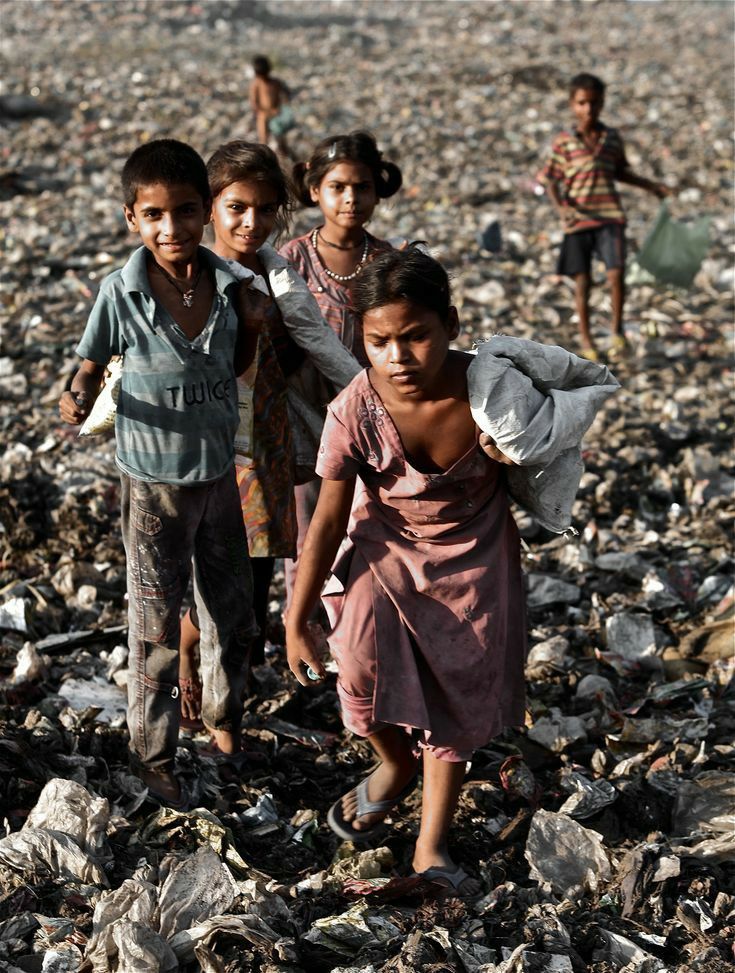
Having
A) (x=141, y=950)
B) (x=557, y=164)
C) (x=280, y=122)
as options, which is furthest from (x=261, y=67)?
(x=141, y=950)

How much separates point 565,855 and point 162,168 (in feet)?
6.04

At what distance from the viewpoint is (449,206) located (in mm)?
9047

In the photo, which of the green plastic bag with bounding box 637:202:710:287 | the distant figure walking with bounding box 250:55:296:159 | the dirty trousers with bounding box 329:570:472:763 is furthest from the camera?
the distant figure walking with bounding box 250:55:296:159

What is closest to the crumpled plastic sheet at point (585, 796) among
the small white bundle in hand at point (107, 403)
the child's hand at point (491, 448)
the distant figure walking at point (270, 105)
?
the child's hand at point (491, 448)

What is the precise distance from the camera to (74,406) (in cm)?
230

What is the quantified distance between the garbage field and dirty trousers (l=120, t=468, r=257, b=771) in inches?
7.5

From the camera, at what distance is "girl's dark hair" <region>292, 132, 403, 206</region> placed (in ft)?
10.3

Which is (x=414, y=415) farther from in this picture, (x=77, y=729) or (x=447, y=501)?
(x=77, y=729)

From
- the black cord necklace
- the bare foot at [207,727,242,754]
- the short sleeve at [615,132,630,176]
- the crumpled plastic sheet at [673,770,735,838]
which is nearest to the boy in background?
the bare foot at [207,727,242,754]

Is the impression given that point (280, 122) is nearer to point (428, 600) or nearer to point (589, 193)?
point (589, 193)

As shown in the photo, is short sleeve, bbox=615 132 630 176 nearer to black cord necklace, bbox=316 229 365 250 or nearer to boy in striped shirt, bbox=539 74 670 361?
boy in striped shirt, bbox=539 74 670 361

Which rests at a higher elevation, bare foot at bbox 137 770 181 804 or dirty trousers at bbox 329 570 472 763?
dirty trousers at bbox 329 570 472 763

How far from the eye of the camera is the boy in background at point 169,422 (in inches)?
91.6

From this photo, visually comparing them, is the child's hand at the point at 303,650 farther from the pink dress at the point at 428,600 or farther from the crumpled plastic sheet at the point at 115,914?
the crumpled plastic sheet at the point at 115,914
